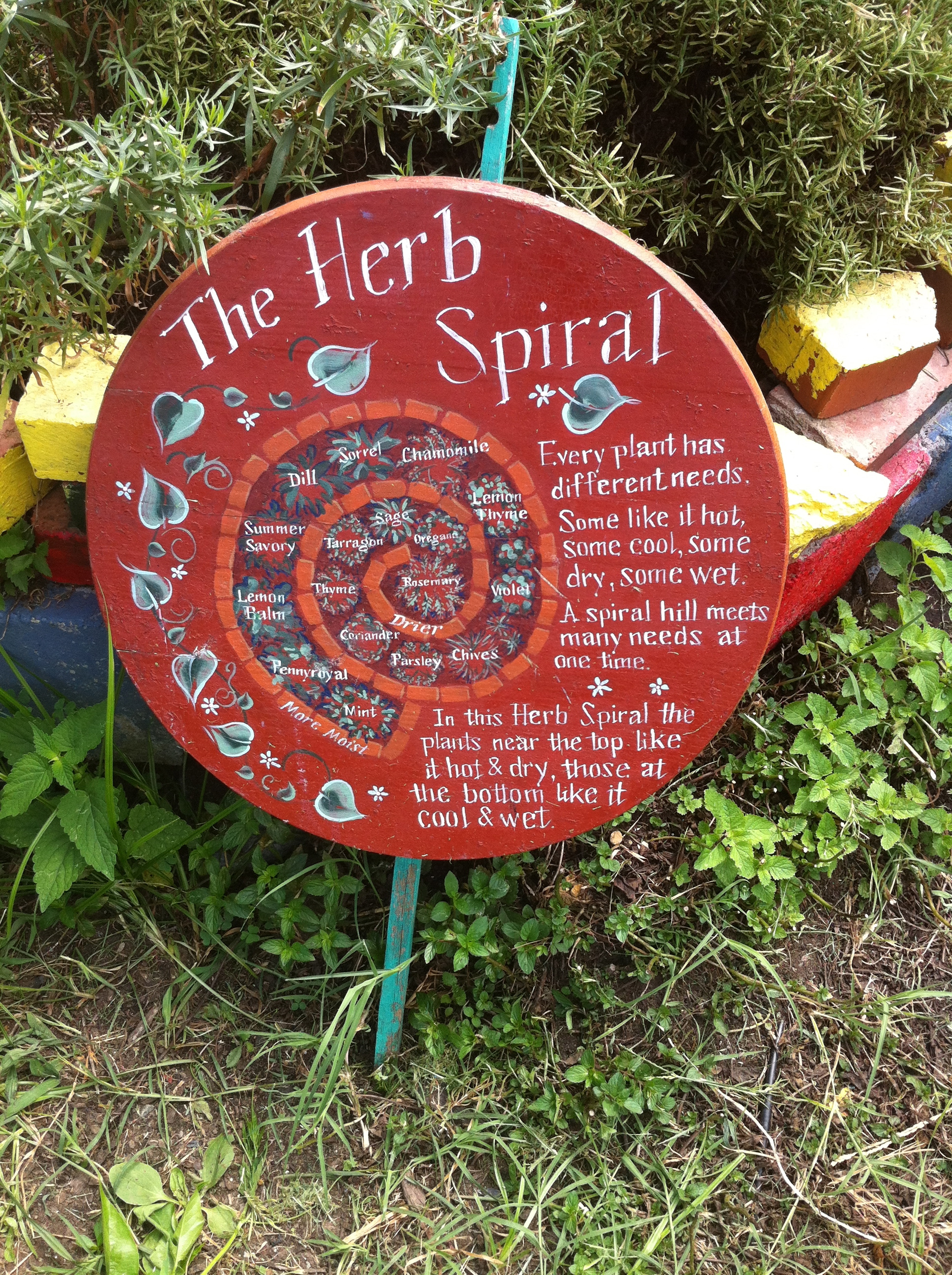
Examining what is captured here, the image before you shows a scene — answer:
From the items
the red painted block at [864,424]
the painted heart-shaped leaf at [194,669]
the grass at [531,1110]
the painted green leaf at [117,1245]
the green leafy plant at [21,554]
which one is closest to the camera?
the painted heart-shaped leaf at [194,669]

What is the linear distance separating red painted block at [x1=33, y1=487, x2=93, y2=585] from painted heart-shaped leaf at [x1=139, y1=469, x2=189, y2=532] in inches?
21.9

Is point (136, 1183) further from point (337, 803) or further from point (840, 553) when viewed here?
point (840, 553)

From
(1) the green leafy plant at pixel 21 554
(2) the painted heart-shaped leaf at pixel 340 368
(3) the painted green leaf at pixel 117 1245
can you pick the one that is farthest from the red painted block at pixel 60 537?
(3) the painted green leaf at pixel 117 1245

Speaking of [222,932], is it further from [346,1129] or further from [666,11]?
[666,11]

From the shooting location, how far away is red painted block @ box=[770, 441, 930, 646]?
81.4 inches

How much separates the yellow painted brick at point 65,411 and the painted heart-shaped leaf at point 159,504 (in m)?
0.42

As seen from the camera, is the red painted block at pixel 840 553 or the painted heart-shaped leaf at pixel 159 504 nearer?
the painted heart-shaped leaf at pixel 159 504

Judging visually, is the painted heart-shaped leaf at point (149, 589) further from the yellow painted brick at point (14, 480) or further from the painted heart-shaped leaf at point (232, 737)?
the yellow painted brick at point (14, 480)

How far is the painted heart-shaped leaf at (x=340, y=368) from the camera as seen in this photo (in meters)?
1.37

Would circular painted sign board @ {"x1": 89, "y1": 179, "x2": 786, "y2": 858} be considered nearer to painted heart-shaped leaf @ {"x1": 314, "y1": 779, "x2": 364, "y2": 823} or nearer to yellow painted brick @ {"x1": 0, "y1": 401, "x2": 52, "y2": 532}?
painted heart-shaped leaf @ {"x1": 314, "y1": 779, "x2": 364, "y2": 823}

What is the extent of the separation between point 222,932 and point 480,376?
1.38m

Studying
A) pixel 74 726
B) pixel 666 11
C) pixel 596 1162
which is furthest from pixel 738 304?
pixel 596 1162

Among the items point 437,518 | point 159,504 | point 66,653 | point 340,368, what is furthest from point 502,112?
point 66,653

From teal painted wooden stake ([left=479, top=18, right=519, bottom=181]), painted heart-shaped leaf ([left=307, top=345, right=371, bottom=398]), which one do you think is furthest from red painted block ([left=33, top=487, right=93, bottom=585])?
teal painted wooden stake ([left=479, top=18, right=519, bottom=181])
